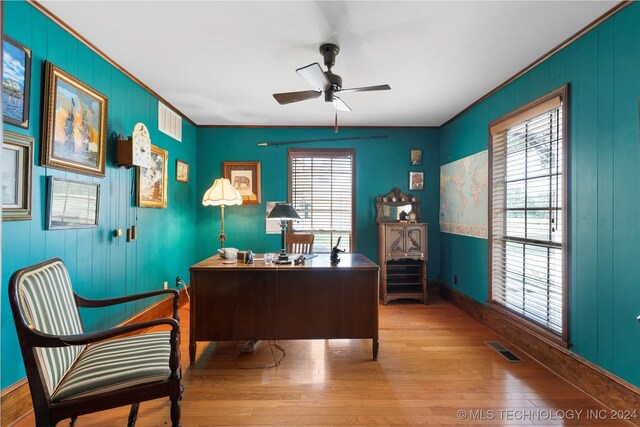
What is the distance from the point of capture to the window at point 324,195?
4867mm

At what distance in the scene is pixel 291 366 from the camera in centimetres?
259

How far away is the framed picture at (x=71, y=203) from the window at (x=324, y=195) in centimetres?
270

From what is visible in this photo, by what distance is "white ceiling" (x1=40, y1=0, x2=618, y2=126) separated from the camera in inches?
81.6

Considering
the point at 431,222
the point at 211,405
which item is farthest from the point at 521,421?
the point at 431,222

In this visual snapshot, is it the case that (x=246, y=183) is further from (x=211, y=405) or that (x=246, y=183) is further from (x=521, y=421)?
(x=521, y=421)

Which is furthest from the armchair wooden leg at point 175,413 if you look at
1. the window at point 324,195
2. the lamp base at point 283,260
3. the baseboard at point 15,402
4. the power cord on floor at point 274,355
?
the window at point 324,195

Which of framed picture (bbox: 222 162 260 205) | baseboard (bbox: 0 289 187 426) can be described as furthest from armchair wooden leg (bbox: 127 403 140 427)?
framed picture (bbox: 222 162 260 205)

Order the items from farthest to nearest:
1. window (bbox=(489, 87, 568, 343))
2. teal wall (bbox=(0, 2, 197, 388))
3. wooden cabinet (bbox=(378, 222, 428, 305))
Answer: wooden cabinet (bbox=(378, 222, 428, 305)) → window (bbox=(489, 87, 568, 343)) → teal wall (bbox=(0, 2, 197, 388))

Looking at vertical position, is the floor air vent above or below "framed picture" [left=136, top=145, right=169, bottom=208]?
below

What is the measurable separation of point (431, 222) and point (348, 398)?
3250 millimetres

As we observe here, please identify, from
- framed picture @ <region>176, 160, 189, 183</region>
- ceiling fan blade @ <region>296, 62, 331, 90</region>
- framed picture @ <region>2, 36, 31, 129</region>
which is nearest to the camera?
framed picture @ <region>2, 36, 31, 129</region>

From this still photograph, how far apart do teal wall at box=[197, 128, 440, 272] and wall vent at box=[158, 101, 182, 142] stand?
2.15 ft

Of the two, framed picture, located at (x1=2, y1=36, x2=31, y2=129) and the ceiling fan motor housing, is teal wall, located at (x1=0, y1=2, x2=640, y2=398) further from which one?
the ceiling fan motor housing

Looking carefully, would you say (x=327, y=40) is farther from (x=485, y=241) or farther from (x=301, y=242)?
(x=485, y=241)
